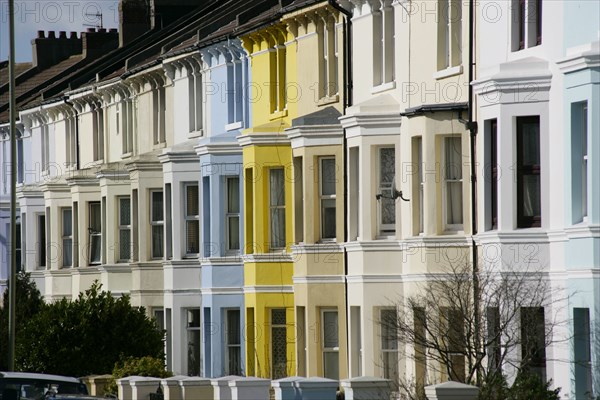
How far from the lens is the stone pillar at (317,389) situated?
95.5 feet

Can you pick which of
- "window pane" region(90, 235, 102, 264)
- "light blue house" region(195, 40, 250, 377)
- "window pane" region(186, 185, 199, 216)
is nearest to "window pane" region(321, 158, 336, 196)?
"light blue house" region(195, 40, 250, 377)

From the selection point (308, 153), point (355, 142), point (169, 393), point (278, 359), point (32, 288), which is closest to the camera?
point (169, 393)

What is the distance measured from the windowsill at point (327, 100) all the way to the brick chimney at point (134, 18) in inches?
920

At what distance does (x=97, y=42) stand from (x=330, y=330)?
29703mm

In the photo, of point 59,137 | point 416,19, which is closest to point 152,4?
point 59,137

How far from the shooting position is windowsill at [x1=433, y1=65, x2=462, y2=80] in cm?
3306

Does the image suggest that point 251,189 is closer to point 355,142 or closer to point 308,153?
point 308,153

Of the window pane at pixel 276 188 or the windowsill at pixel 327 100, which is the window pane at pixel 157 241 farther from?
the windowsill at pixel 327 100

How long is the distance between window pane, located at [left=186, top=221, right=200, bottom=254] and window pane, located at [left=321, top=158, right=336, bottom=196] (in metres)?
9.26

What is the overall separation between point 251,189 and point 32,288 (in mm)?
13621

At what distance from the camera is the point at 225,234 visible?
46.1 meters

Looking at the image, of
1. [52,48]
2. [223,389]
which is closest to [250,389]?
[223,389]

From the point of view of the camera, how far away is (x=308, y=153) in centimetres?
3978

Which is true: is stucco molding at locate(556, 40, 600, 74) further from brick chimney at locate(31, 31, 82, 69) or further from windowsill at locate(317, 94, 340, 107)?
brick chimney at locate(31, 31, 82, 69)
